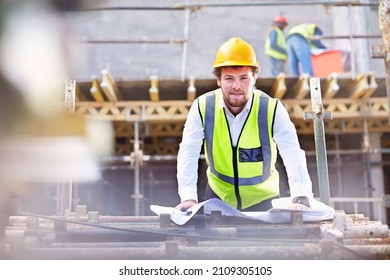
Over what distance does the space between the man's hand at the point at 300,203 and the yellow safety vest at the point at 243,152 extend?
513mm

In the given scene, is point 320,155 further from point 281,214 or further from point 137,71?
point 137,71

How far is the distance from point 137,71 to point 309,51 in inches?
164

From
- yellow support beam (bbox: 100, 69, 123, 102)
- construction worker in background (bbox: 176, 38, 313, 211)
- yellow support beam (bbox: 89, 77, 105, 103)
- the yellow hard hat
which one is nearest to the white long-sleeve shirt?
construction worker in background (bbox: 176, 38, 313, 211)

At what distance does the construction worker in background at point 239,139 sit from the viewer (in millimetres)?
3645

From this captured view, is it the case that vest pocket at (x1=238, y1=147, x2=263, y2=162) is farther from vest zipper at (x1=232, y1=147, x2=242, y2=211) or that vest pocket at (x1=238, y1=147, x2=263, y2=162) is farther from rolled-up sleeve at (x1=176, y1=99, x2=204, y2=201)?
rolled-up sleeve at (x1=176, y1=99, x2=204, y2=201)

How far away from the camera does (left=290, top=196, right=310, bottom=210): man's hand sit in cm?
328

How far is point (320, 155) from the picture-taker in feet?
12.6

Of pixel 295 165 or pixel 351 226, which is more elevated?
pixel 295 165

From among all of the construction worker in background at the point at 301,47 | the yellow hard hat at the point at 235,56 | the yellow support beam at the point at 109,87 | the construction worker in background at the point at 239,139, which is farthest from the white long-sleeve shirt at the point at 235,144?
the construction worker in background at the point at 301,47

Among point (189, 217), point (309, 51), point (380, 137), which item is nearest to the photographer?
point (189, 217)

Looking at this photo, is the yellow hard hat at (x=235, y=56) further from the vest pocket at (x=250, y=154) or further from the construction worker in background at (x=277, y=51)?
the construction worker in background at (x=277, y=51)

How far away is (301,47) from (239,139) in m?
5.72

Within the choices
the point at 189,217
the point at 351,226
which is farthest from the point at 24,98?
the point at 351,226

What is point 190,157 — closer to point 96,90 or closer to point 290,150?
point 290,150
